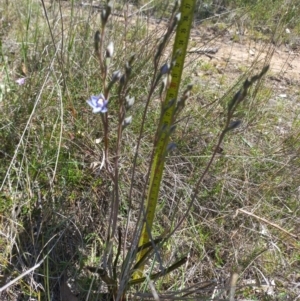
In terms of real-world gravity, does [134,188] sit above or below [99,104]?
below

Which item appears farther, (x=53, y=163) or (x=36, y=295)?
(x=53, y=163)

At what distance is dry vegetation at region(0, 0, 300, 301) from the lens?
1.50 meters

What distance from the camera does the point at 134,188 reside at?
1782mm

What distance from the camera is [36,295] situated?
4.62 feet

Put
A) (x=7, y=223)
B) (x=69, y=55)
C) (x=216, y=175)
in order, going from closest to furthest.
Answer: (x=7, y=223), (x=216, y=175), (x=69, y=55)

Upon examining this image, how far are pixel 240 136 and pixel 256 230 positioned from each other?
0.61 metres

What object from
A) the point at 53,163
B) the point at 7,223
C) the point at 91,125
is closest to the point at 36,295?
the point at 7,223

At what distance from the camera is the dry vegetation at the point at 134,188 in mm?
1504

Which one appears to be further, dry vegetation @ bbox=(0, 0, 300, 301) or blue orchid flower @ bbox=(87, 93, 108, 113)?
dry vegetation @ bbox=(0, 0, 300, 301)

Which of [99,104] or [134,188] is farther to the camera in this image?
[134,188]

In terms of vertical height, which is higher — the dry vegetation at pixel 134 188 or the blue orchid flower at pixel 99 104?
the blue orchid flower at pixel 99 104

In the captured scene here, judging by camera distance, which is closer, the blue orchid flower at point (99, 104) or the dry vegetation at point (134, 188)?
the blue orchid flower at point (99, 104)

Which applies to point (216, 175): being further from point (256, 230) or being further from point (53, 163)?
point (53, 163)

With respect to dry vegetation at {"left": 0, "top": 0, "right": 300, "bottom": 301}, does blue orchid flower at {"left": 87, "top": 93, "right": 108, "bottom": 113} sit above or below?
above
